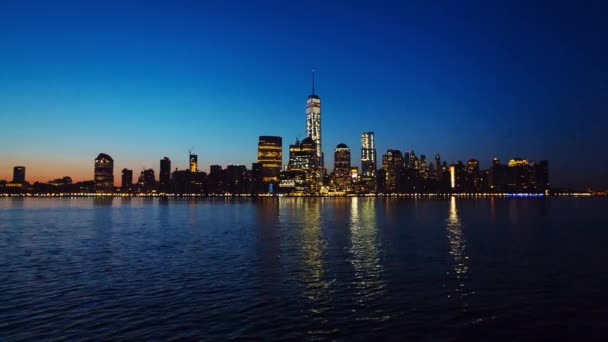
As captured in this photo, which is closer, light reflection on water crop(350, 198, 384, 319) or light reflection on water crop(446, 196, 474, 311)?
light reflection on water crop(350, 198, 384, 319)

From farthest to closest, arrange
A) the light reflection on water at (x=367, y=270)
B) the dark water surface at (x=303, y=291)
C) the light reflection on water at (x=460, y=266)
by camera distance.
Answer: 1. the light reflection on water at (x=460, y=266)
2. the light reflection on water at (x=367, y=270)
3. the dark water surface at (x=303, y=291)

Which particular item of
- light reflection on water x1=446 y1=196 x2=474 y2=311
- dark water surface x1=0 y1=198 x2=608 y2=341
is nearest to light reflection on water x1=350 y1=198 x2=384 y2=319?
dark water surface x1=0 y1=198 x2=608 y2=341

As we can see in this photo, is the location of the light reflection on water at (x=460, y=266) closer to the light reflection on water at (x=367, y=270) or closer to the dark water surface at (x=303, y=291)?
the dark water surface at (x=303, y=291)

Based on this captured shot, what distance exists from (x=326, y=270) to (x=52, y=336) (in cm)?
1992

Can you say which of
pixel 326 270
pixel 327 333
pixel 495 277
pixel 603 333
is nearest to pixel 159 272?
pixel 326 270

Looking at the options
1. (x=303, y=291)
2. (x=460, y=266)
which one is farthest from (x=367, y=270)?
(x=303, y=291)

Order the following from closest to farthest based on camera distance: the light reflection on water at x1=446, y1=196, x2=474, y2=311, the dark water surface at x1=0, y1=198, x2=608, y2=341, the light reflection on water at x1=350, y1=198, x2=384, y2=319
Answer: the dark water surface at x1=0, y1=198, x2=608, y2=341 → the light reflection on water at x1=350, y1=198, x2=384, y2=319 → the light reflection on water at x1=446, y1=196, x2=474, y2=311

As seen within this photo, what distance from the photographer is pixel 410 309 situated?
22.7m

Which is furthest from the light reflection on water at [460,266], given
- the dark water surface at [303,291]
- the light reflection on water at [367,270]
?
the light reflection on water at [367,270]

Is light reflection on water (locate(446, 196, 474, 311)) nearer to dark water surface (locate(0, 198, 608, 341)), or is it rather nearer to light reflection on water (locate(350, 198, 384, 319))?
dark water surface (locate(0, 198, 608, 341))

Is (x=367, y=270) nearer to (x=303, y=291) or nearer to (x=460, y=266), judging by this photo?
(x=460, y=266)

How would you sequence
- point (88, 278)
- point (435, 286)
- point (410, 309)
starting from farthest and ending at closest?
1. point (88, 278)
2. point (435, 286)
3. point (410, 309)

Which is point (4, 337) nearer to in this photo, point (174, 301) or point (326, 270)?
point (174, 301)

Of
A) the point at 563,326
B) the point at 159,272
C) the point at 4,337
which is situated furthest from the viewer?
the point at 159,272
